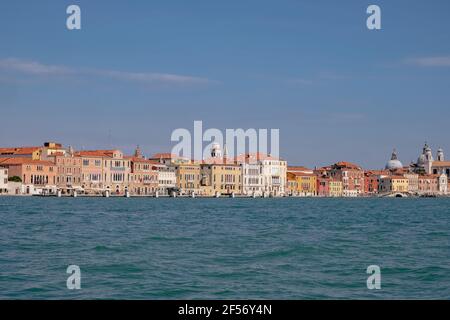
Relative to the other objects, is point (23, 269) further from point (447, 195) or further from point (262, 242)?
point (447, 195)

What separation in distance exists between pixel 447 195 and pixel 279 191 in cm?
3627

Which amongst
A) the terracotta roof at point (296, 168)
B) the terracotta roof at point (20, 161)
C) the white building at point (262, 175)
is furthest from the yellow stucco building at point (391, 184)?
the terracotta roof at point (20, 161)

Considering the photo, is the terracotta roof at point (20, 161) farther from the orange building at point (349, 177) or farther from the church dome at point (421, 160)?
the church dome at point (421, 160)

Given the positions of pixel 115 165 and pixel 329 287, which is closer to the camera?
pixel 329 287

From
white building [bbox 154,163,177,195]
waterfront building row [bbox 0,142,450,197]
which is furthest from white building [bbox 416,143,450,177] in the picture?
white building [bbox 154,163,177,195]

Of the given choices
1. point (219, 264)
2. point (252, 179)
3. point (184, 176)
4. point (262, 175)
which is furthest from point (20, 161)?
point (219, 264)

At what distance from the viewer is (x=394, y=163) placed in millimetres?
115938

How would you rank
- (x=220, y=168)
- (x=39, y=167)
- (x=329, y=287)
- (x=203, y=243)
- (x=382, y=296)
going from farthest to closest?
(x=220, y=168) → (x=39, y=167) → (x=203, y=243) → (x=329, y=287) → (x=382, y=296)

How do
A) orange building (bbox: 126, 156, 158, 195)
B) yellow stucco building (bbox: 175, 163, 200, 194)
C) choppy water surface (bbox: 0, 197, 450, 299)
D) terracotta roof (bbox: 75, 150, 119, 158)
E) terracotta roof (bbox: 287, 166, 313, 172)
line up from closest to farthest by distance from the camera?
choppy water surface (bbox: 0, 197, 450, 299), terracotta roof (bbox: 75, 150, 119, 158), orange building (bbox: 126, 156, 158, 195), yellow stucco building (bbox: 175, 163, 200, 194), terracotta roof (bbox: 287, 166, 313, 172)

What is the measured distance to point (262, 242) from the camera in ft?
47.5

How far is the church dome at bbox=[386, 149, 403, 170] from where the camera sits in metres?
116

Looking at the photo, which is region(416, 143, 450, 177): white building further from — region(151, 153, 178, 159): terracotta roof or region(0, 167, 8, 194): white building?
region(0, 167, 8, 194): white building
